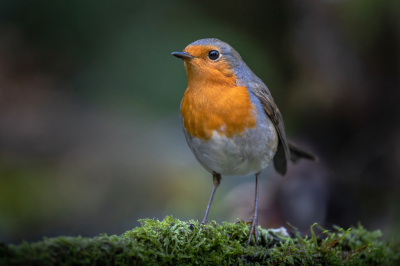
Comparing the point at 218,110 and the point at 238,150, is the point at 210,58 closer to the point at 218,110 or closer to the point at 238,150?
the point at 218,110

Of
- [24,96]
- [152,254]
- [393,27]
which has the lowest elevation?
[152,254]

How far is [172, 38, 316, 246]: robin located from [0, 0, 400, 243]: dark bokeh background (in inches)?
68.6

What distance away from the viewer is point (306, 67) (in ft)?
16.5

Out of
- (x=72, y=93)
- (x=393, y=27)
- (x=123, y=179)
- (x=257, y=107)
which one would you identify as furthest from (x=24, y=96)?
(x=393, y=27)

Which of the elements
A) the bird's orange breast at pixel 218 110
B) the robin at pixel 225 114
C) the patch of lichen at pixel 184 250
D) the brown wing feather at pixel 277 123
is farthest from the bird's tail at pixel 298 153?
the bird's orange breast at pixel 218 110

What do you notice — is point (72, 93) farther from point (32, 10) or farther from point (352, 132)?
point (352, 132)

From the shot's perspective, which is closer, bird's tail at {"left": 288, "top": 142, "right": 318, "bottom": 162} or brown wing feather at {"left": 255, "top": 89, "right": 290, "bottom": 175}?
brown wing feather at {"left": 255, "top": 89, "right": 290, "bottom": 175}

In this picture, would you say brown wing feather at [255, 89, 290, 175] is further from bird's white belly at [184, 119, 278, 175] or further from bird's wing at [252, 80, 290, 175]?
bird's white belly at [184, 119, 278, 175]

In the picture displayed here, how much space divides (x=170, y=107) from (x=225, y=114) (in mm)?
2145

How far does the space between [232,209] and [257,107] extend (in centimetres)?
221

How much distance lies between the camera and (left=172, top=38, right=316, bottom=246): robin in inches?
94.3

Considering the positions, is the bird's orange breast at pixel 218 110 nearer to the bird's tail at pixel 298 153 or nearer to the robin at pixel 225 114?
the robin at pixel 225 114

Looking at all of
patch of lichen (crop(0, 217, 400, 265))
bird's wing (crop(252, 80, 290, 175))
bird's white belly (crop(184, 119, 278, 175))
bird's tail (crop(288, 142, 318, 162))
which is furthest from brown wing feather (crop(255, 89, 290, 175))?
patch of lichen (crop(0, 217, 400, 265))

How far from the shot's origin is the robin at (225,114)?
7.86 feet
